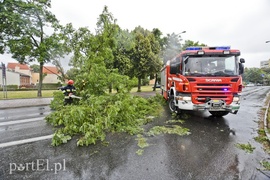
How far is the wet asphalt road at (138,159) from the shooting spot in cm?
306

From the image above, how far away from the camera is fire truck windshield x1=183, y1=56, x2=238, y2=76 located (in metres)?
6.14

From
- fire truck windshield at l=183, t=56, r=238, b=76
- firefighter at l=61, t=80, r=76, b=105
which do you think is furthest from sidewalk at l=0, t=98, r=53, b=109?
fire truck windshield at l=183, t=56, r=238, b=76

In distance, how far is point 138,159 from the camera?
3635mm

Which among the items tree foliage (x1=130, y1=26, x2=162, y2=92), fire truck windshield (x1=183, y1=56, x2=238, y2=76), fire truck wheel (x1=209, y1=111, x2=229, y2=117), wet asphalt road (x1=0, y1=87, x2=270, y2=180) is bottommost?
wet asphalt road (x1=0, y1=87, x2=270, y2=180)

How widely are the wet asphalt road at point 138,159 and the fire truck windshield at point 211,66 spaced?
236cm

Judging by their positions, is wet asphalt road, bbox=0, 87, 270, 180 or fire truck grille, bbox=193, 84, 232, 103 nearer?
wet asphalt road, bbox=0, 87, 270, 180

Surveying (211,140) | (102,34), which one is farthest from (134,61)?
(211,140)

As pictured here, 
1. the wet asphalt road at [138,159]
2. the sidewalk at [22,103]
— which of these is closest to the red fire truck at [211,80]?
the wet asphalt road at [138,159]

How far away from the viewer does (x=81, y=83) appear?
8.26 m

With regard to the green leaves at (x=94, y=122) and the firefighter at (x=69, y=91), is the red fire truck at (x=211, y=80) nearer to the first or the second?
the green leaves at (x=94, y=122)

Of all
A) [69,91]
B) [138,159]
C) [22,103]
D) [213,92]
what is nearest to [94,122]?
[138,159]

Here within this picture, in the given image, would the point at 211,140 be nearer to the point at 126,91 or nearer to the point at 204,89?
the point at 204,89

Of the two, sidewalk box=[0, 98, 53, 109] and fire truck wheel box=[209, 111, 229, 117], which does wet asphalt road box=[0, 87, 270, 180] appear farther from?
sidewalk box=[0, 98, 53, 109]

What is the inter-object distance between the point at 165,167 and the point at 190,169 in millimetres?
521
